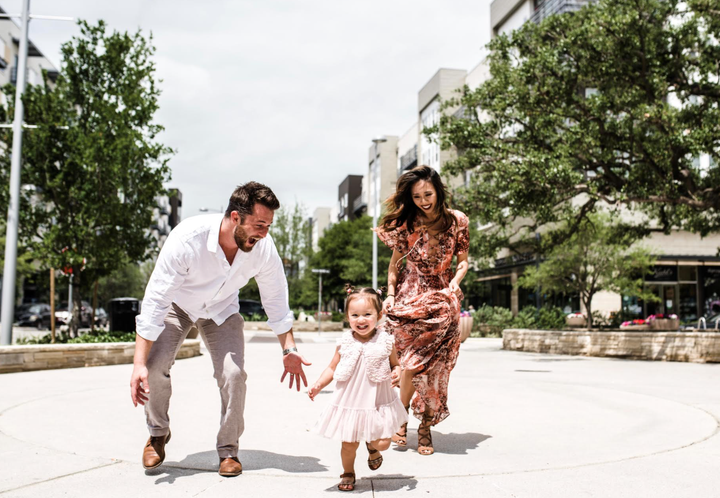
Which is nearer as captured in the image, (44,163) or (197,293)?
(197,293)

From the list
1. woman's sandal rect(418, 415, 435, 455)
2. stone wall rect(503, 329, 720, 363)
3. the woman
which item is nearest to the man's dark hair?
the woman

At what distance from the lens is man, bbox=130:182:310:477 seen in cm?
414

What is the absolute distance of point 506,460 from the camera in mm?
4832

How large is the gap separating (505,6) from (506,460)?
41977 millimetres

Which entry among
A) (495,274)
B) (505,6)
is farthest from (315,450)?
(505,6)

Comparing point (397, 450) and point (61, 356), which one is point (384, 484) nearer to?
point (397, 450)

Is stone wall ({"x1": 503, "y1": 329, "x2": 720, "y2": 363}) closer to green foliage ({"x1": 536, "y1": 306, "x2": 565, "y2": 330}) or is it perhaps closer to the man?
green foliage ({"x1": 536, "y1": 306, "x2": 565, "y2": 330})

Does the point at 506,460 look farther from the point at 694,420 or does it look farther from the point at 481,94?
the point at 481,94

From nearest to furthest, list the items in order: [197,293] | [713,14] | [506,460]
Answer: [197,293] < [506,460] < [713,14]

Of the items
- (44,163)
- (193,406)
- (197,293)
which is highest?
(44,163)

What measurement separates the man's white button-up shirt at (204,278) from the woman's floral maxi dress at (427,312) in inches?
37.3

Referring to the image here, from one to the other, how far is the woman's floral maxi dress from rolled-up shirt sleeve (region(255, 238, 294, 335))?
0.88 metres

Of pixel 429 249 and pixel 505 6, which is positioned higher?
pixel 505 6

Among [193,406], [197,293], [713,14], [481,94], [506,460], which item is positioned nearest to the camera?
[197,293]
